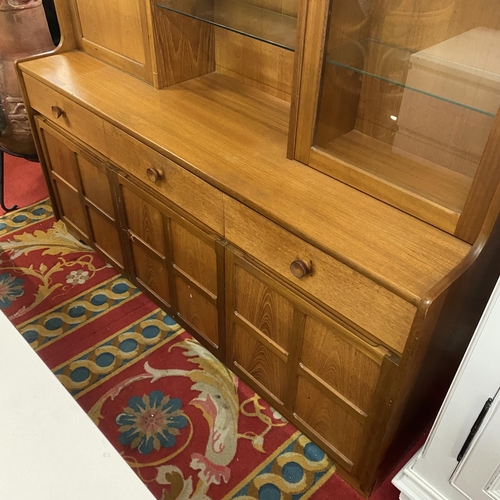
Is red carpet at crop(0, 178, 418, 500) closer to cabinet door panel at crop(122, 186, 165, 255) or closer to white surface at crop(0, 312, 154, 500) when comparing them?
cabinet door panel at crop(122, 186, 165, 255)

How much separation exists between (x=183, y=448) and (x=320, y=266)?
2.45 ft

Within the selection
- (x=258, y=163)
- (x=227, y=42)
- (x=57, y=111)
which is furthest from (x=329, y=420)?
(x=57, y=111)

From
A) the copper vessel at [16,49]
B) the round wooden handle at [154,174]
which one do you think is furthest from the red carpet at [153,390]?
the round wooden handle at [154,174]

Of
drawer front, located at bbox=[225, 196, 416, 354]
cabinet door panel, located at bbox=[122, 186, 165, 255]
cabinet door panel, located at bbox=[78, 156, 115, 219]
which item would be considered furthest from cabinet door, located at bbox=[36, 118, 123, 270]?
drawer front, located at bbox=[225, 196, 416, 354]

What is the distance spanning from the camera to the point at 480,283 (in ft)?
3.35

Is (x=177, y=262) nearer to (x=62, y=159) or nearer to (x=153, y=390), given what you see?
(x=153, y=390)

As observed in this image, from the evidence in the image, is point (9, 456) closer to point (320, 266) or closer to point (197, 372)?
point (320, 266)

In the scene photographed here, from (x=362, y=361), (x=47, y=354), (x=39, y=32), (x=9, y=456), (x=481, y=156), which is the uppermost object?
(x=481, y=156)

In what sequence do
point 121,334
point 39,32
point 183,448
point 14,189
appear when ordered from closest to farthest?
point 183,448 < point 121,334 < point 39,32 < point 14,189

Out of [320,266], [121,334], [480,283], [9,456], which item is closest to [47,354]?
[121,334]

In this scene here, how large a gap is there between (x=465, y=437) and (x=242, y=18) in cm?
123

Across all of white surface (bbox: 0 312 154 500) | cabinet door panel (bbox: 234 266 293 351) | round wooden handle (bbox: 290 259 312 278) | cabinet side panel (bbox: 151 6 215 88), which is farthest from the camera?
cabinet side panel (bbox: 151 6 215 88)

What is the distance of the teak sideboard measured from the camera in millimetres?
947

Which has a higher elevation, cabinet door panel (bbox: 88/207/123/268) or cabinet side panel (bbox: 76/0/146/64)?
cabinet side panel (bbox: 76/0/146/64)
